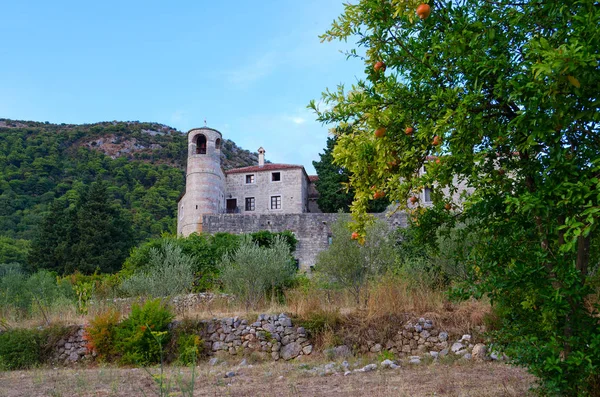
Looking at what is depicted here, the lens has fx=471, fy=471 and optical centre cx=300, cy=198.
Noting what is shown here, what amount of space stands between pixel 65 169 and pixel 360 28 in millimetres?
52789

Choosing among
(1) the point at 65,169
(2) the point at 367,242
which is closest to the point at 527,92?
(2) the point at 367,242

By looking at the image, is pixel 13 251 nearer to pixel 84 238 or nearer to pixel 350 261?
pixel 84 238

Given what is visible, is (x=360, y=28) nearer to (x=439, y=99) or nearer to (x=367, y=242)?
(x=439, y=99)

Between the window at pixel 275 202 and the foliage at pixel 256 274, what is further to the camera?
the window at pixel 275 202

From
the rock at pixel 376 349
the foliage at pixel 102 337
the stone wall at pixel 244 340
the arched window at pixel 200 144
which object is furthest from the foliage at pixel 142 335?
the arched window at pixel 200 144

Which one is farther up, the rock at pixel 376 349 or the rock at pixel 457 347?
the rock at pixel 457 347

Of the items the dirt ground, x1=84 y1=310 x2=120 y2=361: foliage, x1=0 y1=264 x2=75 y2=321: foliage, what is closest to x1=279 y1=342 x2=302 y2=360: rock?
the dirt ground

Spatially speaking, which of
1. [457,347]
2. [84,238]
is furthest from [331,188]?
[457,347]

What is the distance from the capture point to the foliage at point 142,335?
8.71m

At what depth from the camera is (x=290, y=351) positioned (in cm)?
893

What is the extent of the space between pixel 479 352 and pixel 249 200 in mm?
27119

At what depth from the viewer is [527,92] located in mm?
2941

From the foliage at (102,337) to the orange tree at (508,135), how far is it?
6960mm

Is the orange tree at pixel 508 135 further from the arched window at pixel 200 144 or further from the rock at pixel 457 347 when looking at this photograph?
the arched window at pixel 200 144
